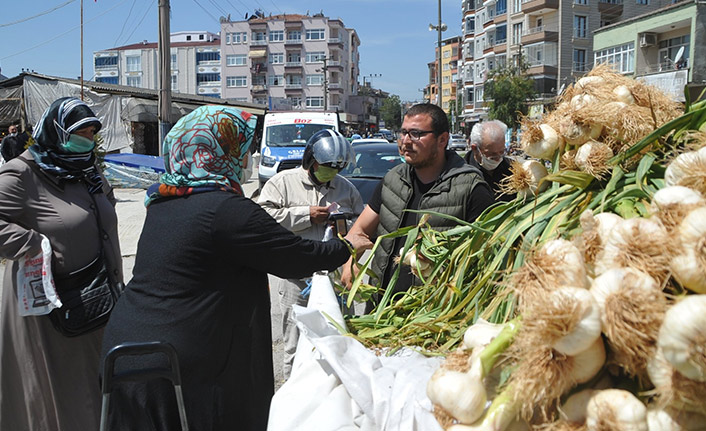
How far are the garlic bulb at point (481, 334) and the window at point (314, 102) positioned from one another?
321 ft

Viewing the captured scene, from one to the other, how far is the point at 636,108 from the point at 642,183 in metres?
0.30

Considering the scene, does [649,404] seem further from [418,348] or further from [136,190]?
[136,190]

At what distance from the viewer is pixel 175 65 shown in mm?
107938

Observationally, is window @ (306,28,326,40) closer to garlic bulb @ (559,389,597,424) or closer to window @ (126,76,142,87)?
window @ (126,76,142,87)

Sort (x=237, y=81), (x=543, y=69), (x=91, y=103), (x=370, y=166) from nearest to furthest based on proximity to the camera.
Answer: (x=370, y=166)
(x=91, y=103)
(x=543, y=69)
(x=237, y=81)

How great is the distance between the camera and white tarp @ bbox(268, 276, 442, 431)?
4.62 ft

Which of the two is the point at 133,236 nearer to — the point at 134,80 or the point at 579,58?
the point at 579,58

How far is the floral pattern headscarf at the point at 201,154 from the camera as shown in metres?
2.33

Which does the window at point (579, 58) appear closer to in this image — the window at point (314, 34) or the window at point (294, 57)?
the window at point (314, 34)

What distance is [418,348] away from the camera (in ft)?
5.43

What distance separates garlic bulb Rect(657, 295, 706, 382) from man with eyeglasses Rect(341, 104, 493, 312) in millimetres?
1951

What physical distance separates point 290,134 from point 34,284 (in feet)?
41.1

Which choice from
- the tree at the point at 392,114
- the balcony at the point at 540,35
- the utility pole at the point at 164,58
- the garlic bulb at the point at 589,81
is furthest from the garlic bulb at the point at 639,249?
the tree at the point at 392,114

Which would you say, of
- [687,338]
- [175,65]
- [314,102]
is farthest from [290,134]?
[175,65]
